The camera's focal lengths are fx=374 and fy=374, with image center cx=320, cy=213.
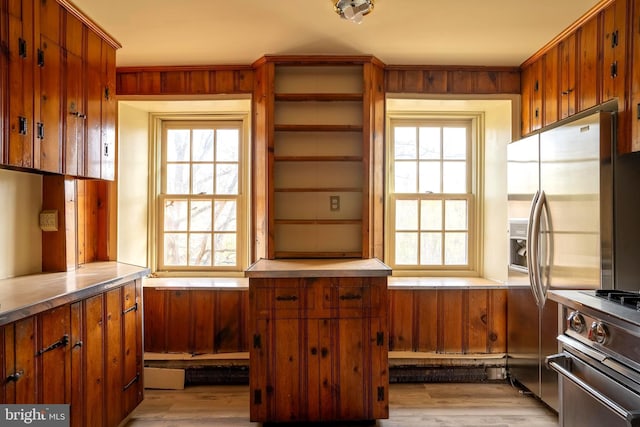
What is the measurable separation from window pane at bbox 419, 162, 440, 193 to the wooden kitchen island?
148 cm

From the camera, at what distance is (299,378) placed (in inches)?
85.1

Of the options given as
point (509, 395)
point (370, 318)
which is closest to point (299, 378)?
point (370, 318)

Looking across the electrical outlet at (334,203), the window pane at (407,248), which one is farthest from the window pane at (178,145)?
the window pane at (407,248)

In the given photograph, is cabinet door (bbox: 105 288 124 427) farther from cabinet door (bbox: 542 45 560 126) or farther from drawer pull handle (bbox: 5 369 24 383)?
cabinet door (bbox: 542 45 560 126)

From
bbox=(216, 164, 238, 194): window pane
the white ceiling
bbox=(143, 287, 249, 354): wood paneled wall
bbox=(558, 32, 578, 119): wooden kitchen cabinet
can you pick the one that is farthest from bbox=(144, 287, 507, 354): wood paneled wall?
the white ceiling

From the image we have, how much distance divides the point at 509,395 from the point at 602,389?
1.42 metres

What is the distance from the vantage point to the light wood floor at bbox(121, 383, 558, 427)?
230 cm

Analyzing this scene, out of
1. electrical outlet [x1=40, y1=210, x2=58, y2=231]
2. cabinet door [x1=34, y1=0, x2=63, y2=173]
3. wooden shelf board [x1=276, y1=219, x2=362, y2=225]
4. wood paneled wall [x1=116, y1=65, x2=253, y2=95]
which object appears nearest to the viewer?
cabinet door [x1=34, y1=0, x2=63, y2=173]

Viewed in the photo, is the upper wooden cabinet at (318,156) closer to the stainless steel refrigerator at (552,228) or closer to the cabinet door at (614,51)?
the stainless steel refrigerator at (552,228)

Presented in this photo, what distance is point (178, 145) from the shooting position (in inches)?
134

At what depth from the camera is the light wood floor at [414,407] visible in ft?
7.56

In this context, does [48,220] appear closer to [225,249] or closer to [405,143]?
[225,249]

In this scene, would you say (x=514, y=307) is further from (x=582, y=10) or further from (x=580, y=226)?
(x=582, y=10)

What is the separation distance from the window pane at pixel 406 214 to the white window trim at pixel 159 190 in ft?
4.46
